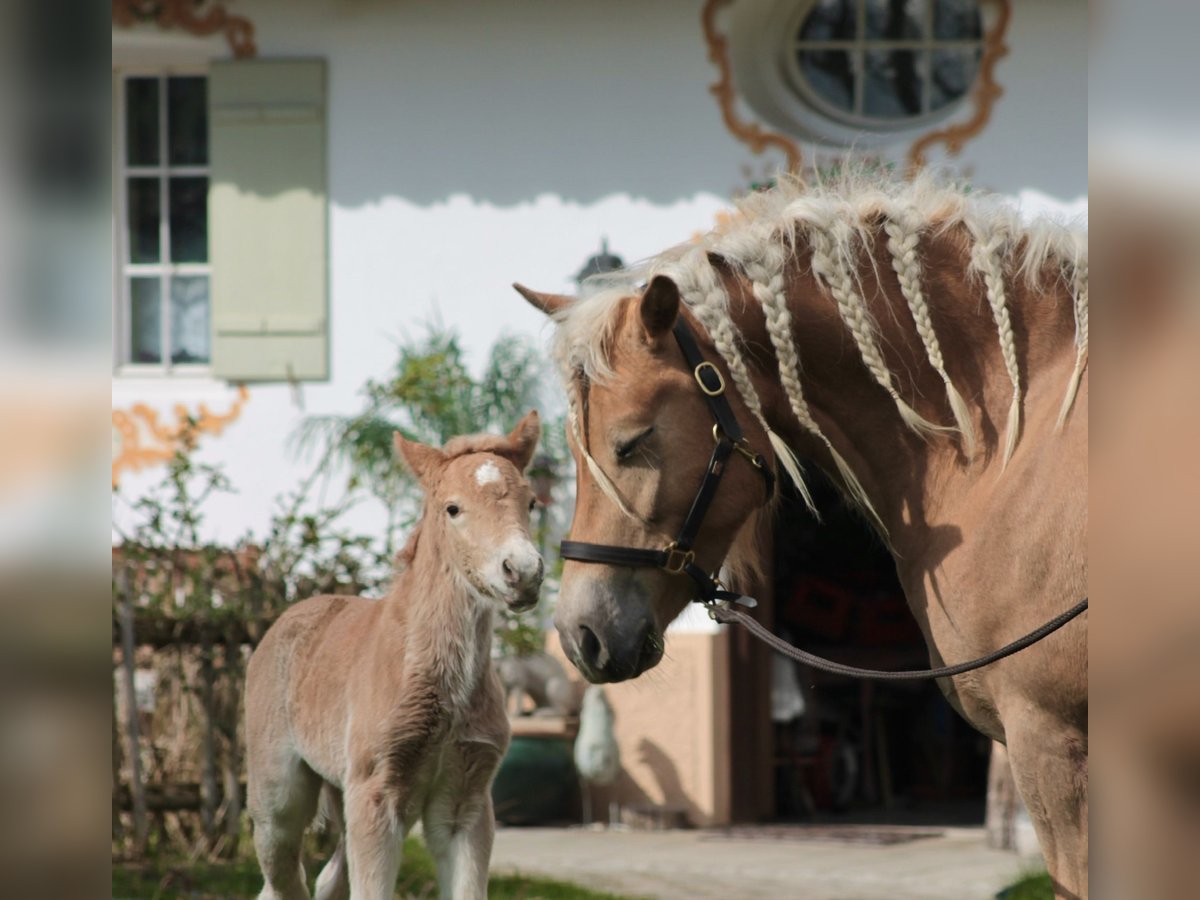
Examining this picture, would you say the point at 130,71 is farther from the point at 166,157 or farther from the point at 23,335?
the point at 23,335

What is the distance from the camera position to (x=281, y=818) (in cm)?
436

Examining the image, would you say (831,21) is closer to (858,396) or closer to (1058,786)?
(858,396)

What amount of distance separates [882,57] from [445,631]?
5.68m

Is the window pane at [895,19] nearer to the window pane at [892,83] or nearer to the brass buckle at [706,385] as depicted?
the window pane at [892,83]

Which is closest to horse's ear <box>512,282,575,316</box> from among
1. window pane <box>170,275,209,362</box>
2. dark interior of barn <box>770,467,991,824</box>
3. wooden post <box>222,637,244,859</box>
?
wooden post <box>222,637,244,859</box>

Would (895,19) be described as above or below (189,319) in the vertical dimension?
above

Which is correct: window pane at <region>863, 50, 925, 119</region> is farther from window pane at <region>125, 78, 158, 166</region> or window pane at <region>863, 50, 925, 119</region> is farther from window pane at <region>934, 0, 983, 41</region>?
window pane at <region>125, 78, 158, 166</region>

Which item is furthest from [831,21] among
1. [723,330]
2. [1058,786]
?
[1058,786]

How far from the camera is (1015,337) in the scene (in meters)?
2.62

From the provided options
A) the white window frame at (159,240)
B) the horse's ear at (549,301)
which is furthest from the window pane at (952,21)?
the horse's ear at (549,301)

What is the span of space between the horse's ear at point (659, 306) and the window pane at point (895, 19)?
21.1 ft

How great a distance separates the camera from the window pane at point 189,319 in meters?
8.95

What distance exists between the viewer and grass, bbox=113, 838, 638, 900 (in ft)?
19.3

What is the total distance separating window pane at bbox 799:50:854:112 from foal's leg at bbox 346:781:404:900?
5894 mm
